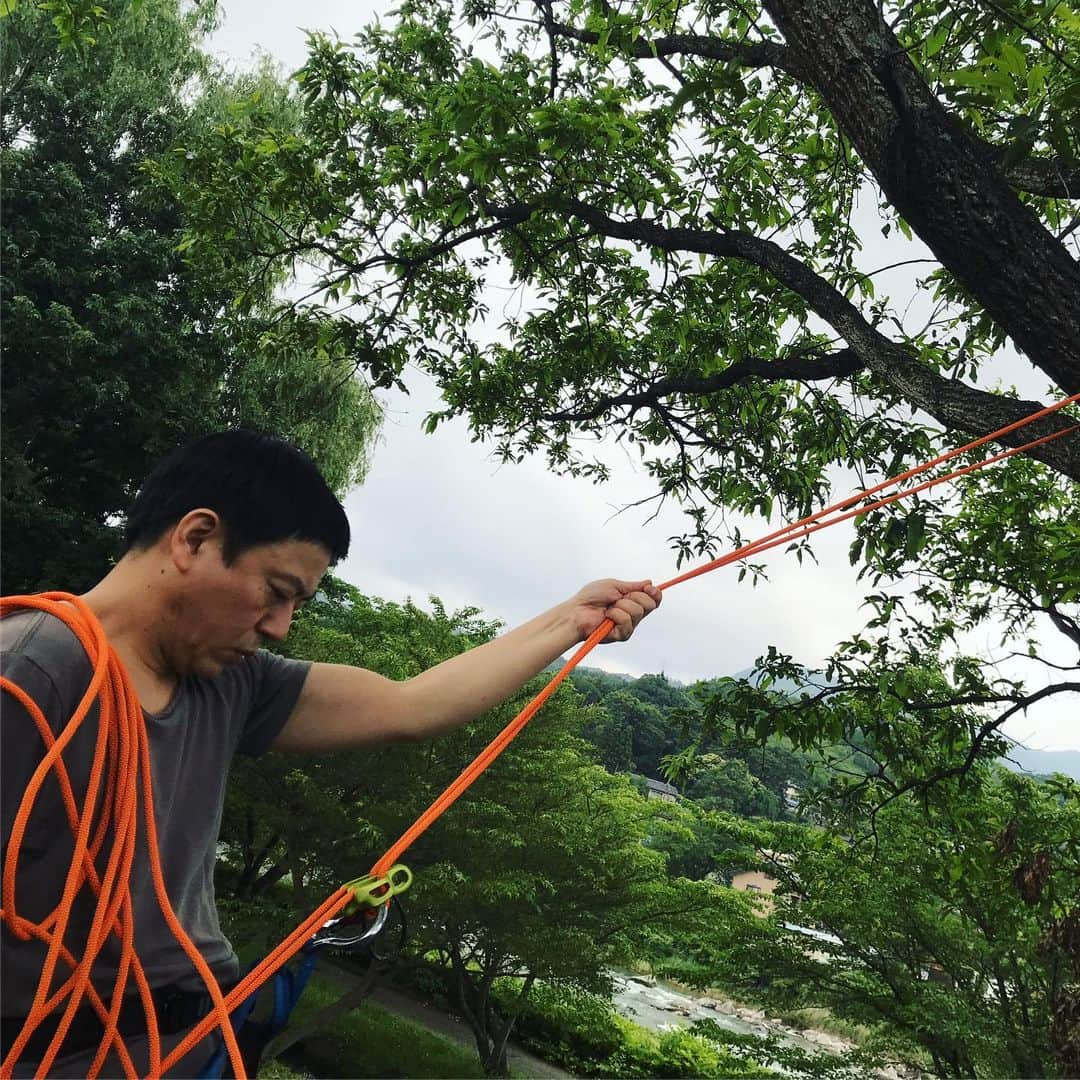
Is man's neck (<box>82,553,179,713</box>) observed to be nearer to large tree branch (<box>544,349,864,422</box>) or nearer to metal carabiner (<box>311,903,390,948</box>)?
metal carabiner (<box>311,903,390,948</box>)

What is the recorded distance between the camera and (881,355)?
2.89 m

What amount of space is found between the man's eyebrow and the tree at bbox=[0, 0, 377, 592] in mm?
11951

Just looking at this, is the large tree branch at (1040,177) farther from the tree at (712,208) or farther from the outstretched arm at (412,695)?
the outstretched arm at (412,695)

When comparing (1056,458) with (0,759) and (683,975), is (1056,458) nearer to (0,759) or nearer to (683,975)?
(0,759)

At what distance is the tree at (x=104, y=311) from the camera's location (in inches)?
515

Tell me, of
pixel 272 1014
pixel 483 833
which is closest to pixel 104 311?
pixel 483 833

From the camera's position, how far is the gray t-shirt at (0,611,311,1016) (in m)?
0.99

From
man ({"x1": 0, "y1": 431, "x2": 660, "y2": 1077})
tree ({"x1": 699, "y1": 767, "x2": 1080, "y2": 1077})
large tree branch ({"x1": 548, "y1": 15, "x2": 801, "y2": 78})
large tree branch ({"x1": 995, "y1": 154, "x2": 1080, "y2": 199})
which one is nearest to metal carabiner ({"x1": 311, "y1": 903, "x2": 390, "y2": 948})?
man ({"x1": 0, "y1": 431, "x2": 660, "y2": 1077})

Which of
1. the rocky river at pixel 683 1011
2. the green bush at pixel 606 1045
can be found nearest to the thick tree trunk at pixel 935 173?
the green bush at pixel 606 1045

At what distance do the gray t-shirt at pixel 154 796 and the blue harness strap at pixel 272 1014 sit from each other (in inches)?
2.5

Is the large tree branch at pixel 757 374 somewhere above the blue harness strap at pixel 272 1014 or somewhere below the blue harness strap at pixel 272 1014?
above

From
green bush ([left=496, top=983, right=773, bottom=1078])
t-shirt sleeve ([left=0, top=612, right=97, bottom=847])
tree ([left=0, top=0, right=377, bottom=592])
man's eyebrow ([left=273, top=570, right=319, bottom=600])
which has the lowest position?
green bush ([left=496, top=983, right=773, bottom=1078])

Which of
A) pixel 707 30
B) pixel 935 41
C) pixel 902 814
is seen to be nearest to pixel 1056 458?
pixel 935 41

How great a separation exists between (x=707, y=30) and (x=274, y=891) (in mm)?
12047
